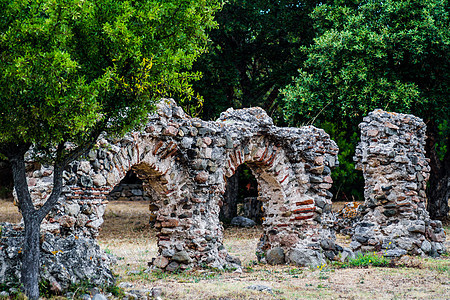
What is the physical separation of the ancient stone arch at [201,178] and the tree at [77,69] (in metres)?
0.73

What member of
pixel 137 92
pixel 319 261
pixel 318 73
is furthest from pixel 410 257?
pixel 137 92

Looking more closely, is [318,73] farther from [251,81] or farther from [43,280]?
[43,280]

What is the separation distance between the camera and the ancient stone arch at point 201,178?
675 centimetres

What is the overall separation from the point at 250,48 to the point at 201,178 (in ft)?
27.7

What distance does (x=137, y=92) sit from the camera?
5438 millimetres

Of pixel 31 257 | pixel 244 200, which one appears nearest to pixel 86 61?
pixel 31 257

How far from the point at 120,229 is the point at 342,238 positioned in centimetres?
681

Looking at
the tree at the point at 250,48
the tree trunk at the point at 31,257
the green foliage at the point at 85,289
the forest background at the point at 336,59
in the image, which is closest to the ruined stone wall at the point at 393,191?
the forest background at the point at 336,59

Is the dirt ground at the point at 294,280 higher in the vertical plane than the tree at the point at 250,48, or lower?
lower

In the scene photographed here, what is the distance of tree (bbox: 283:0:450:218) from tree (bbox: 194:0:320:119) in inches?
41.4

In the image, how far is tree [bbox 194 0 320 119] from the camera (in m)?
15.1

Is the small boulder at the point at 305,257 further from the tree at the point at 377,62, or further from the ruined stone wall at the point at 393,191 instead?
the tree at the point at 377,62

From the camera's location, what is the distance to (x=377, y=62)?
1370cm

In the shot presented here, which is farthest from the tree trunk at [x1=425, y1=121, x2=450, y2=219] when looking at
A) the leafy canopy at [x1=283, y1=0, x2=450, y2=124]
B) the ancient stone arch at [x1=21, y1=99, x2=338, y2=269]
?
the ancient stone arch at [x1=21, y1=99, x2=338, y2=269]
